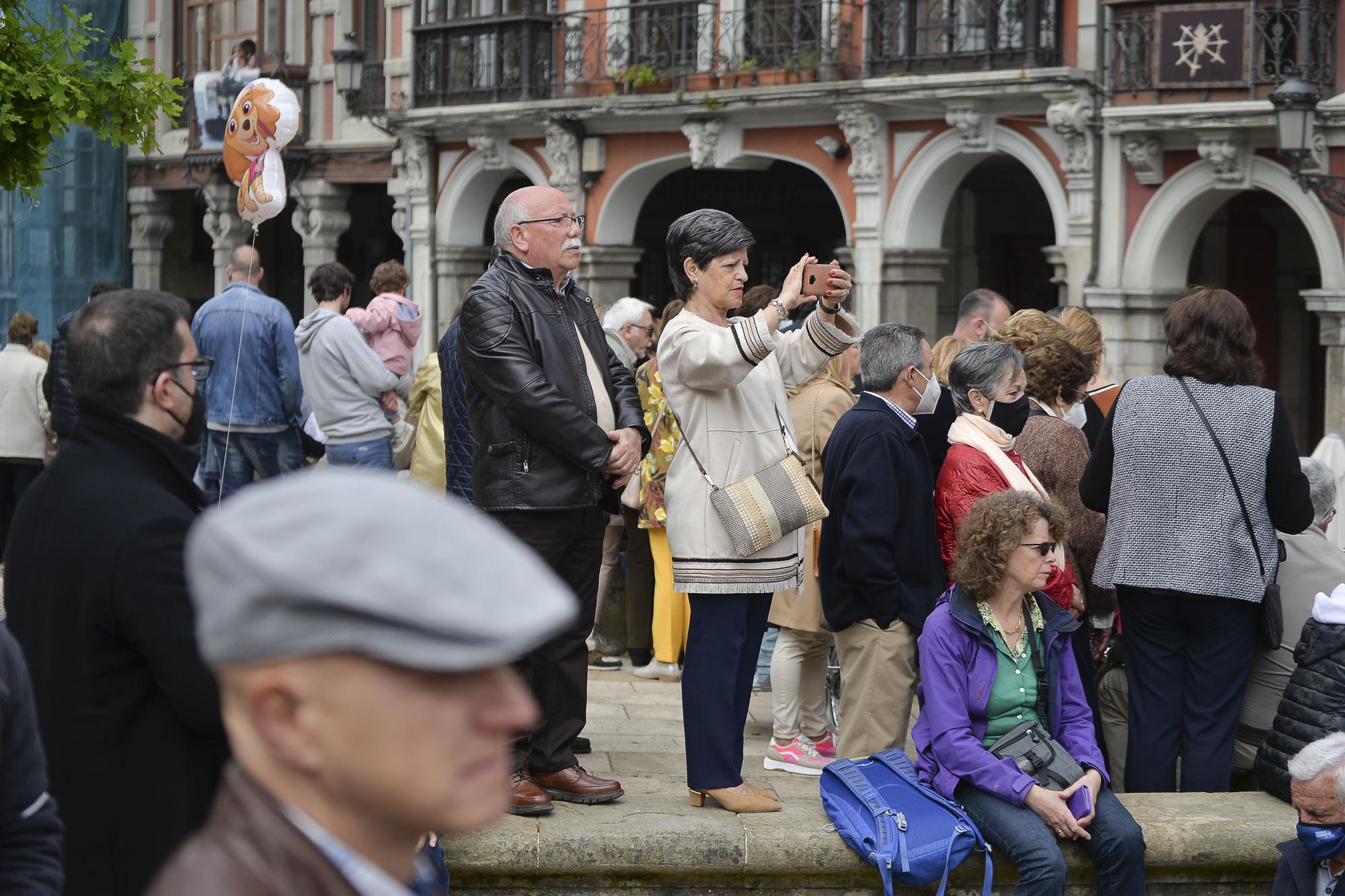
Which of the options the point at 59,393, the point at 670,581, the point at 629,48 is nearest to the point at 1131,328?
the point at 629,48

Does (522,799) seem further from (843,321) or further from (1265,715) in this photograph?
(1265,715)

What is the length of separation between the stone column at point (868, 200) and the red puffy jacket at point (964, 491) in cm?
1182

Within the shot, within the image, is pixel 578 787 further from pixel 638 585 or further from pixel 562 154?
pixel 562 154

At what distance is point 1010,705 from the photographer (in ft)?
15.7

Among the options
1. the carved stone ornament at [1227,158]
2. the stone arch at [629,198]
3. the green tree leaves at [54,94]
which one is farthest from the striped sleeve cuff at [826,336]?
the stone arch at [629,198]

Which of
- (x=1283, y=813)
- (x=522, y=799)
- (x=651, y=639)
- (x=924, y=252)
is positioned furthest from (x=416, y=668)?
(x=924, y=252)

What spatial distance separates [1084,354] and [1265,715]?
67.4 inches

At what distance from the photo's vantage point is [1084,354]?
265 inches

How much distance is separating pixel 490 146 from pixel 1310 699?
16843 mm

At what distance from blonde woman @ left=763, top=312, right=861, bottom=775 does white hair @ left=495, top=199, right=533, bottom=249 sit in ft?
5.44

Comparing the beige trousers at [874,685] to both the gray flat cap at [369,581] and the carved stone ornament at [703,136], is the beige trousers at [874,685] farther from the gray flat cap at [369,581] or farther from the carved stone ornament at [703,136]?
the carved stone ornament at [703,136]

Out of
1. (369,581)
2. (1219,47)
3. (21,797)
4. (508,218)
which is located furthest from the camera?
(1219,47)

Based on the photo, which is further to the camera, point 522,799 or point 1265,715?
point 1265,715

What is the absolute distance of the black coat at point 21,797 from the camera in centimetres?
256
